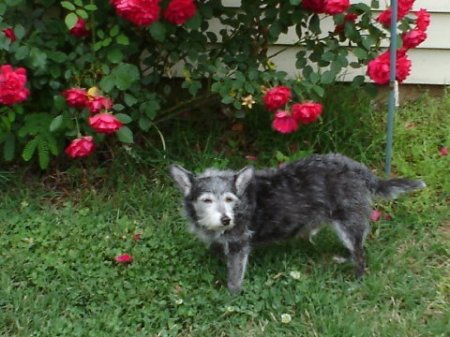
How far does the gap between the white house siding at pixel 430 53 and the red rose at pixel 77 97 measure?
1.79m

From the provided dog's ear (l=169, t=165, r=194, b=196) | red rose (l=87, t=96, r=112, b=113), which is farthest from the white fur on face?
red rose (l=87, t=96, r=112, b=113)

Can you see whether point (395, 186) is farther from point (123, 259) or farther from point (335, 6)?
point (123, 259)

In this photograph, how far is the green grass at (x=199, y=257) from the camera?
11.7 ft

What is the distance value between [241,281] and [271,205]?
43cm

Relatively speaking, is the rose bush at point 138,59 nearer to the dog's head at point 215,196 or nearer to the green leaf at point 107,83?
the green leaf at point 107,83

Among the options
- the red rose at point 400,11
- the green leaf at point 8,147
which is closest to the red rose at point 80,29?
the green leaf at point 8,147

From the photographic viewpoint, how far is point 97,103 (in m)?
3.97

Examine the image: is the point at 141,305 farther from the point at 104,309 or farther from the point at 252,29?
the point at 252,29

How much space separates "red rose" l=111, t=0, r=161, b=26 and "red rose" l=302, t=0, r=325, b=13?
3.13 ft

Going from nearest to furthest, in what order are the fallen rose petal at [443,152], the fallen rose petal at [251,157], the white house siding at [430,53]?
the fallen rose petal at [443,152]
the fallen rose petal at [251,157]
the white house siding at [430,53]

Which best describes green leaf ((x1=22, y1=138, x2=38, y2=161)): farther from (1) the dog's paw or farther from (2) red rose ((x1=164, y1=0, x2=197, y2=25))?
(1) the dog's paw

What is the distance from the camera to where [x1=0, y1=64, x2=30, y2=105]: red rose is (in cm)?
381

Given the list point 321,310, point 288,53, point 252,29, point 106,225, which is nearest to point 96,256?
point 106,225

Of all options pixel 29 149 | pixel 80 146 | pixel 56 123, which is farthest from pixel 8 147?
pixel 80 146
